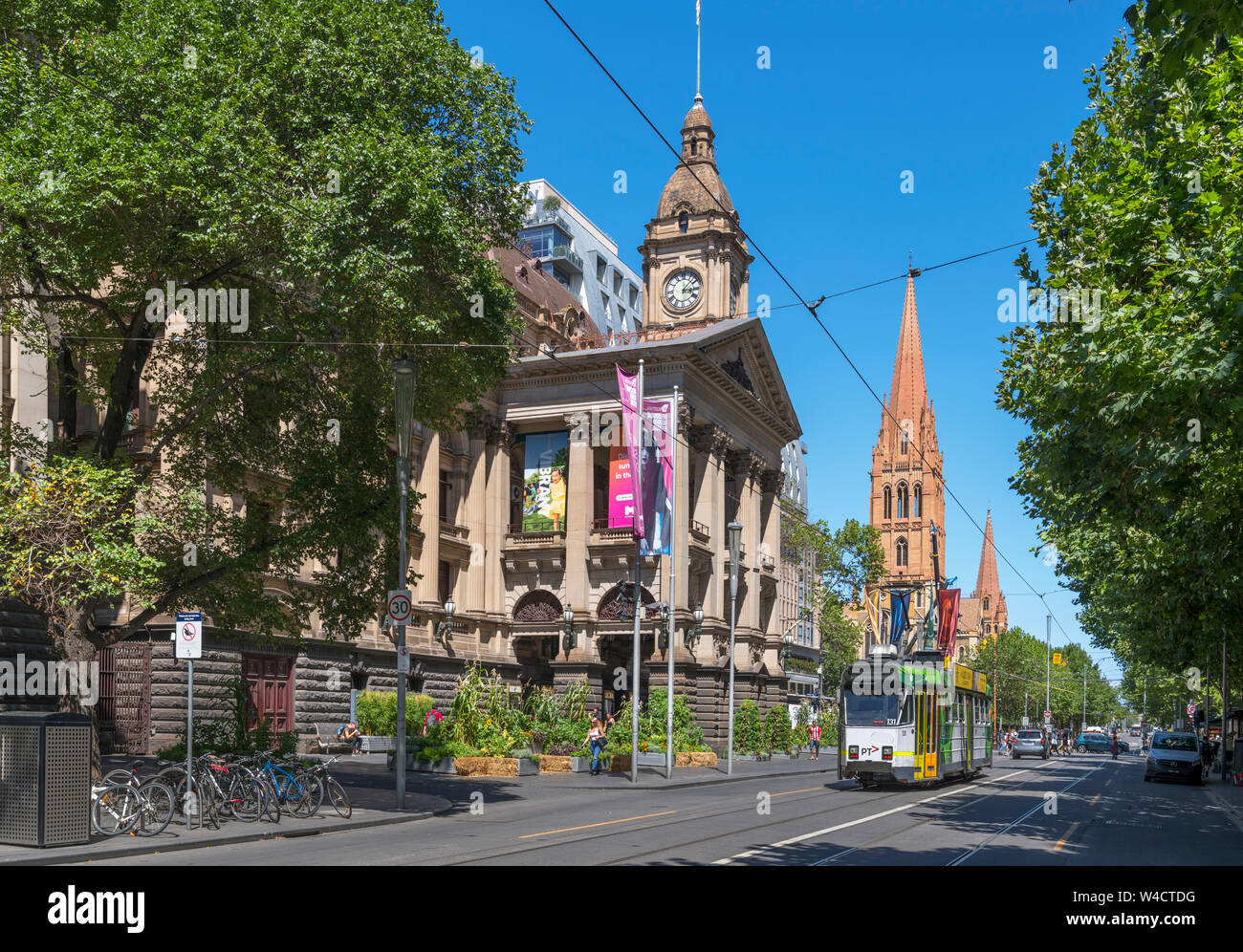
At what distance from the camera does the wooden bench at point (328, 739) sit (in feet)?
123

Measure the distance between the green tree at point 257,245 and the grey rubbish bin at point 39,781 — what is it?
3.68 metres

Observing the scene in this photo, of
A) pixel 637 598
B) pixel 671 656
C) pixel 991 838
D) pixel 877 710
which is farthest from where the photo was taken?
pixel 671 656

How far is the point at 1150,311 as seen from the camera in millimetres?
17078

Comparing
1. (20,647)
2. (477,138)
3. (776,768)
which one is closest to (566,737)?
(776,768)

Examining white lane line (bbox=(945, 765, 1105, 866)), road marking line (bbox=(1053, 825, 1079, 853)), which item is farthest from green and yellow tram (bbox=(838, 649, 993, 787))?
road marking line (bbox=(1053, 825, 1079, 853))

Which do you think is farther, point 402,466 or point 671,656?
point 671,656

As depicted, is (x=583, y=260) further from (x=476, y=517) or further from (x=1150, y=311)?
(x=1150, y=311)

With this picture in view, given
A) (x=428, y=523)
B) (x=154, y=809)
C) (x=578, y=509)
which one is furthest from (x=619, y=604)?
(x=154, y=809)

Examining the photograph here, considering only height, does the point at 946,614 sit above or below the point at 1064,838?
above

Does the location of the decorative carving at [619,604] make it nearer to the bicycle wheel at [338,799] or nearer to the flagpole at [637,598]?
the flagpole at [637,598]

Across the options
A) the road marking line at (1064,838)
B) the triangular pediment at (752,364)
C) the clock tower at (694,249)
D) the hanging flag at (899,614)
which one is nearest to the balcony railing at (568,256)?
the clock tower at (694,249)

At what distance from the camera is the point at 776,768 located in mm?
44969

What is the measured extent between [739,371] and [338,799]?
134ft
